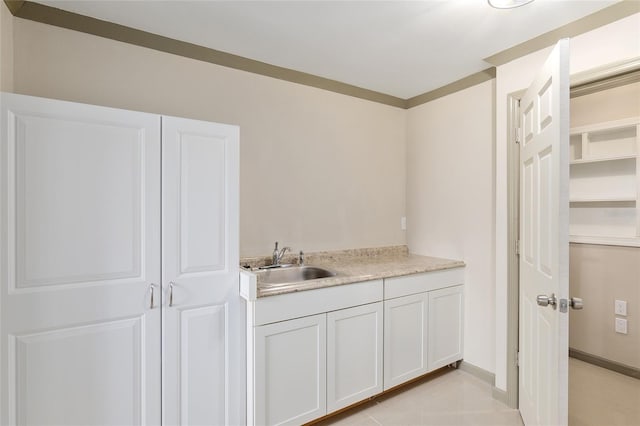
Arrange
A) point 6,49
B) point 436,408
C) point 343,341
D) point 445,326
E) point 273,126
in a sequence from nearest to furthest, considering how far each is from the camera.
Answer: point 6,49 → point 343,341 → point 436,408 → point 273,126 → point 445,326

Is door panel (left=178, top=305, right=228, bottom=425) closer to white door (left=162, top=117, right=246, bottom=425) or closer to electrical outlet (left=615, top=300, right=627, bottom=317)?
white door (left=162, top=117, right=246, bottom=425)

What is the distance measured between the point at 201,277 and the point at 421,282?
5.14ft

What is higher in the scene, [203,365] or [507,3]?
[507,3]

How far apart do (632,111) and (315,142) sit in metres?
2.59

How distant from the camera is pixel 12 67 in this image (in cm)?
168

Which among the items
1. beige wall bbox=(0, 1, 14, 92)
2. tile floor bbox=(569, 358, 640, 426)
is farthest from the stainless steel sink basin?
tile floor bbox=(569, 358, 640, 426)

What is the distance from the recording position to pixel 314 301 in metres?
1.94

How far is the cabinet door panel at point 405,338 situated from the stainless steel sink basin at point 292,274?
1.69ft

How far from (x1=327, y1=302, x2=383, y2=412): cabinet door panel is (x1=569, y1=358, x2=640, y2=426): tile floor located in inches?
51.5

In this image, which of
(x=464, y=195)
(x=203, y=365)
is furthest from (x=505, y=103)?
(x=203, y=365)

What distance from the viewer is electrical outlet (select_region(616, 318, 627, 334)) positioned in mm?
2695

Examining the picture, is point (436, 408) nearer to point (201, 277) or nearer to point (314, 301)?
point (314, 301)

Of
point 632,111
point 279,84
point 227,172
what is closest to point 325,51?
point 279,84

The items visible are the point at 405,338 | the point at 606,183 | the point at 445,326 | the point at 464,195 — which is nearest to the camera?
the point at 405,338
